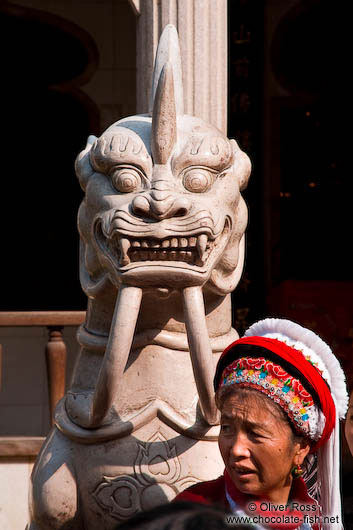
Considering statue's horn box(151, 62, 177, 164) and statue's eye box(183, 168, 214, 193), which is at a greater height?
statue's horn box(151, 62, 177, 164)

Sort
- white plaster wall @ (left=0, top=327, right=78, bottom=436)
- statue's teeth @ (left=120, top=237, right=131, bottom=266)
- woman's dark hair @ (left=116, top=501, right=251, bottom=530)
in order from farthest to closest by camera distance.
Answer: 1. white plaster wall @ (left=0, top=327, right=78, bottom=436)
2. statue's teeth @ (left=120, top=237, right=131, bottom=266)
3. woman's dark hair @ (left=116, top=501, right=251, bottom=530)

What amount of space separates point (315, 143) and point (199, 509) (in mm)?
5665

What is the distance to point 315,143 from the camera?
6668mm

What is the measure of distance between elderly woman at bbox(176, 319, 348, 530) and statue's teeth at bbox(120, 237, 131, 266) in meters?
0.31

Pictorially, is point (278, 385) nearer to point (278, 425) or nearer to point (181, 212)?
point (278, 425)

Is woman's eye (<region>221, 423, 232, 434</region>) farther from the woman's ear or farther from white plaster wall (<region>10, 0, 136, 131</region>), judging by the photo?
white plaster wall (<region>10, 0, 136, 131</region>)

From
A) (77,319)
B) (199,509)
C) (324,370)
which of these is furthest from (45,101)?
(199,509)

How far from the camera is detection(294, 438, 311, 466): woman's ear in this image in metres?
2.16

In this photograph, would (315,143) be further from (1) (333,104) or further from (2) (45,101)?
(2) (45,101)

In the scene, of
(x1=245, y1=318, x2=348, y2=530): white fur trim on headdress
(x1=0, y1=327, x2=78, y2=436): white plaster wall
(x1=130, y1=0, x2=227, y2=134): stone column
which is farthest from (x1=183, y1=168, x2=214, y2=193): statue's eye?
(x1=0, y1=327, x2=78, y2=436): white plaster wall

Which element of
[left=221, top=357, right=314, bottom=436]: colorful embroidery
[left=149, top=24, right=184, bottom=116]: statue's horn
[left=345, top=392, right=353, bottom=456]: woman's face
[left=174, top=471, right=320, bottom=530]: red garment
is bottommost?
[left=174, top=471, right=320, bottom=530]: red garment

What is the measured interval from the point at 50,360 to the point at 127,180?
7.35 ft

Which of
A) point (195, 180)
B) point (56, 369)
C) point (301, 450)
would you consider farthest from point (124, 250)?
point (56, 369)

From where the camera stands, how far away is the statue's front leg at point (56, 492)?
242 cm
